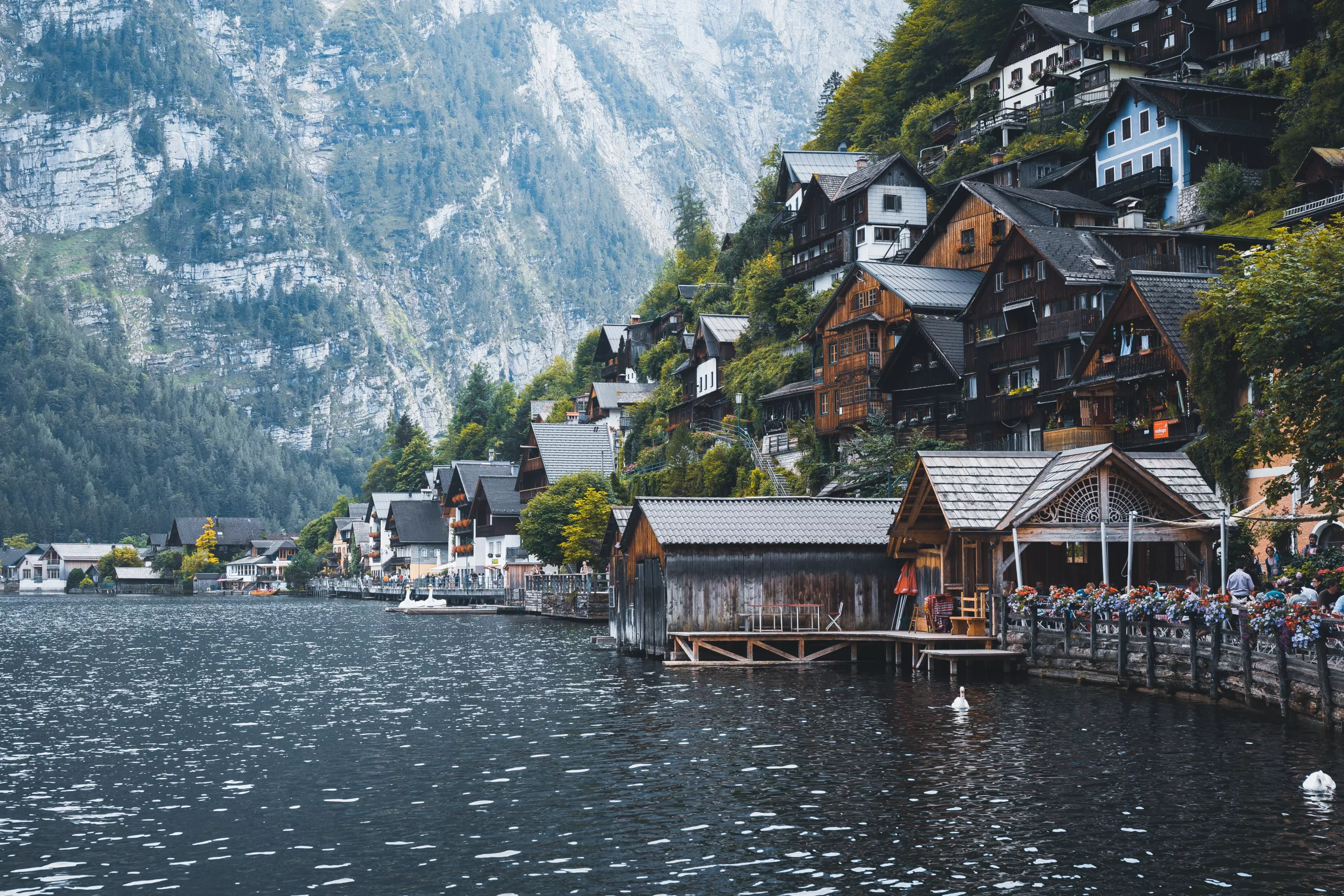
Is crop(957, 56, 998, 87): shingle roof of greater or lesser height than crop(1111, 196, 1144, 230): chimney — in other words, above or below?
above

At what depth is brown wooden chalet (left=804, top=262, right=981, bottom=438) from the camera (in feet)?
261

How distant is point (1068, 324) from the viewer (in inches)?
2623

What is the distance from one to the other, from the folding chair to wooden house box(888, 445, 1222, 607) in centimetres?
367

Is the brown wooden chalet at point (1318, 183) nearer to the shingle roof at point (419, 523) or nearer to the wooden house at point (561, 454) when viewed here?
the wooden house at point (561, 454)

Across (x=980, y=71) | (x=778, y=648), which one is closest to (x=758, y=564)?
(x=778, y=648)

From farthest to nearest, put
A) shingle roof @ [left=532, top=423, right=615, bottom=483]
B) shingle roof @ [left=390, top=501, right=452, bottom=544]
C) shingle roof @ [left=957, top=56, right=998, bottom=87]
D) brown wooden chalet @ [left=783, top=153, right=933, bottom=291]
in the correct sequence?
shingle roof @ [left=390, top=501, right=452, bottom=544] → shingle roof @ [left=532, top=423, right=615, bottom=483] → shingle roof @ [left=957, top=56, right=998, bottom=87] → brown wooden chalet @ [left=783, top=153, right=933, bottom=291]

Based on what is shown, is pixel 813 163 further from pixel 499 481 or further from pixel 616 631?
pixel 616 631

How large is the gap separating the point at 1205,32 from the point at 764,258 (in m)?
37.3

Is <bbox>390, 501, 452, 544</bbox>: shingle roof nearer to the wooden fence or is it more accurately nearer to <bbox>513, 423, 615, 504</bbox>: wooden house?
<bbox>513, 423, 615, 504</bbox>: wooden house

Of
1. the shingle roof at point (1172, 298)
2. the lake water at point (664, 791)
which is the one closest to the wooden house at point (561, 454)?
the shingle roof at point (1172, 298)

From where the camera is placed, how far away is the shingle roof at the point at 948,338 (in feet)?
247

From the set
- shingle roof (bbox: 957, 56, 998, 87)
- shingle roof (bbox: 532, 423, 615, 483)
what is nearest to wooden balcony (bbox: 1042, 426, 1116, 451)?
shingle roof (bbox: 957, 56, 998, 87)

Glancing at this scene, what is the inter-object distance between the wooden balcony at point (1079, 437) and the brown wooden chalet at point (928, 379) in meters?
10.1

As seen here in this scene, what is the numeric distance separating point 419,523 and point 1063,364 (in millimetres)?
113680
